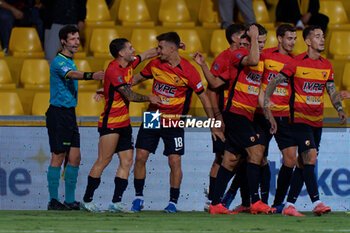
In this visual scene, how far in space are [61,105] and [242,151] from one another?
2028mm

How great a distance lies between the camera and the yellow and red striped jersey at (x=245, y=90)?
28.5 ft

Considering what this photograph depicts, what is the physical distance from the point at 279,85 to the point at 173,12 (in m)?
4.19

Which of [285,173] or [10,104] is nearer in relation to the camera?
[285,173]

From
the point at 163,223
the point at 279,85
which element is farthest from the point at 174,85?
the point at 163,223

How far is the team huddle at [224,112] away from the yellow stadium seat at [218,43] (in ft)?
9.30

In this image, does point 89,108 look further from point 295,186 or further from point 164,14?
point 295,186

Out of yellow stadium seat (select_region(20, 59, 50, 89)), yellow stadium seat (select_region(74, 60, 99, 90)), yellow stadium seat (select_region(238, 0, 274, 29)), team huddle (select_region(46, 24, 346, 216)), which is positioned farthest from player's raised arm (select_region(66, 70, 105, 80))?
yellow stadium seat (select_region(238, 0, 274, 29))

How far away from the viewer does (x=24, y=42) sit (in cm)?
1258

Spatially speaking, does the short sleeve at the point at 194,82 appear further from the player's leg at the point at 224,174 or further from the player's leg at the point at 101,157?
the player's leg at the point at 101,157

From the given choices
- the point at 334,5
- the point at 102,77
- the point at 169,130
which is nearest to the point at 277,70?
the point at 169,130

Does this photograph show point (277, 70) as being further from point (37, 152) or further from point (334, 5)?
point (334, 5)

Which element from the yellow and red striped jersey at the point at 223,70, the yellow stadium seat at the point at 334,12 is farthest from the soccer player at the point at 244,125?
the yellow stadium seat at the point at 334,12

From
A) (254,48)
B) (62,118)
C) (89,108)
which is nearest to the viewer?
(254,48)

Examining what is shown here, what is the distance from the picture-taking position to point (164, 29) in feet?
41.0
